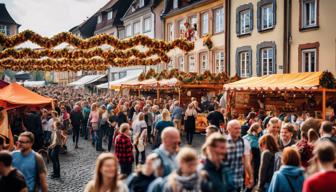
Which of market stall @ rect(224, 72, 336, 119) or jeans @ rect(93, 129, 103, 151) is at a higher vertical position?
market stall @ rect(224, 72, 336, 119)

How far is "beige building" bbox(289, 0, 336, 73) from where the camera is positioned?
62.6 ft

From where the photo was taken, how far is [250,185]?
7242 mm

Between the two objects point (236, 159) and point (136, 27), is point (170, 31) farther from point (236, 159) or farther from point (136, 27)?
point (236, 159)

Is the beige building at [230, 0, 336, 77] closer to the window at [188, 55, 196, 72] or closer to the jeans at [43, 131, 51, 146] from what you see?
the window at [188, 55, 196, 72]

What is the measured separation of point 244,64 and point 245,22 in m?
2.46

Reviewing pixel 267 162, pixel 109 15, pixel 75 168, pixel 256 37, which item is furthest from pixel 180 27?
pixel 267 162

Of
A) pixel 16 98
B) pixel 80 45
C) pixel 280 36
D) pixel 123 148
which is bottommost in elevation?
pixel 123 148

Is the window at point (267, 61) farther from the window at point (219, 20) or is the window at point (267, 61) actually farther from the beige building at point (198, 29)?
the window at point (219, 20)

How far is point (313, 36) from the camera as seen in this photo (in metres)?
20.0

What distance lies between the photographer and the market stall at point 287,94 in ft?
49.7

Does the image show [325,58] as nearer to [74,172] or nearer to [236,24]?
[236,24]

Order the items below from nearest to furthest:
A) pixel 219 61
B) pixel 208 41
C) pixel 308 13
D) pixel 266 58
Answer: pixel 308 13 < pixel 266 58 < pixel 219 61 < pixel 208 41

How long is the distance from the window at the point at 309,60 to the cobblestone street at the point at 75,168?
6824 mm

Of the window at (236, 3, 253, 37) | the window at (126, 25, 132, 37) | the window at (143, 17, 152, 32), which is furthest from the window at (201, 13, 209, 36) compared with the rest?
the window at (126, 25, 132, 37)
